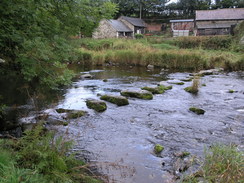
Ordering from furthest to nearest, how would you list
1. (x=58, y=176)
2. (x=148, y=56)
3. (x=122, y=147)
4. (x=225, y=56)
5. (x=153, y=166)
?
1. (x=148, y=56)
2. (x=225, y=56)
3. (x=122, y=147)
4. (x=153, y=166)
5. (x=58, y=176)

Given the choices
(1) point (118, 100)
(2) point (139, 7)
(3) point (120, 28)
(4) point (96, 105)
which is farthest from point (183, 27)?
(4) point (96, 105)

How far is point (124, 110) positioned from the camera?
8148 mm

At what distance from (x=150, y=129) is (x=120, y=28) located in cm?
4185

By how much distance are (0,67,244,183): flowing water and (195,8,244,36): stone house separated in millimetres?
32640

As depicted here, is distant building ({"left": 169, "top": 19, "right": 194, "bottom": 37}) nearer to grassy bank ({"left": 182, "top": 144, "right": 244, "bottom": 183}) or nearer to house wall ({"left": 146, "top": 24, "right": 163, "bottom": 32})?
house wall ({"left": 146, "top": 24, "right": 163, "bottom": 32})

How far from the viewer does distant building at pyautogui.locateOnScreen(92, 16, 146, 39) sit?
43750 millimetres

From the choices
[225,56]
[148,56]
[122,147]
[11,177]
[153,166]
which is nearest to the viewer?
[11,177]

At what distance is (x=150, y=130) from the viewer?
6.43 meters

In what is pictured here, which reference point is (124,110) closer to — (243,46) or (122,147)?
(122,147)

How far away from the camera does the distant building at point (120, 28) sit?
43.8 meters

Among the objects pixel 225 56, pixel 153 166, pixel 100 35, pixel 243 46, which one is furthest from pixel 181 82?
pixel 100 35

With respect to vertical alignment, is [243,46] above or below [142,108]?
above

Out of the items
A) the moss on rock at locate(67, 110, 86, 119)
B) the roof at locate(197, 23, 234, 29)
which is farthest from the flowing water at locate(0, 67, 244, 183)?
the roof at locate(197, 23, 234, 29)

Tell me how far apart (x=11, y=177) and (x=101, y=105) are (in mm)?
5752
